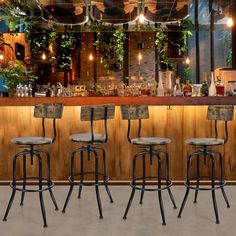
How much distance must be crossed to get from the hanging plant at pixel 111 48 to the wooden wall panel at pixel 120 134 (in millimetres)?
6966

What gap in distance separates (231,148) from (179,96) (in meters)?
0.95

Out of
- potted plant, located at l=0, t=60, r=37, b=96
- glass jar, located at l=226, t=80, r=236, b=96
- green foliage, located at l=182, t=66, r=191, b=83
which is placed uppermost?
green foliage, located at l=182, t=66, r=191, b=83

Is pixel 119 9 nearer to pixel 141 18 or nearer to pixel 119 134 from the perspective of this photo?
pixel 141 18

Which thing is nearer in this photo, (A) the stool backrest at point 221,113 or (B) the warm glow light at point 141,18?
(A) the stool backrest at point 221,113

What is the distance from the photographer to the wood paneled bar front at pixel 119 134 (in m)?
5.50

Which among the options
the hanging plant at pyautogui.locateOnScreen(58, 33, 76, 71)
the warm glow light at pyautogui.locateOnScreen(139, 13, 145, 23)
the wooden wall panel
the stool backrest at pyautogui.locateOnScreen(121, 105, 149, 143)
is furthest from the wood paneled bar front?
the hanging plant at pyautogui.locateOnScreen(58, 33, 76, 71)

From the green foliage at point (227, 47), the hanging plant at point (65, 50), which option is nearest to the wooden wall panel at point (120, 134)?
the green foliage at point (227, 47)

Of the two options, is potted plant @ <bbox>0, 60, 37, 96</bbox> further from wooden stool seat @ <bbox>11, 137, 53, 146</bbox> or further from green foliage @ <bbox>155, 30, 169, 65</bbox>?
green foliage @ <bbox>155, 30, 169, 65</bbox>

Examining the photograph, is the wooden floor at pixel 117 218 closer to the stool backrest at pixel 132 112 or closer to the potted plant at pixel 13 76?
the stool backrest at pixel 132 112

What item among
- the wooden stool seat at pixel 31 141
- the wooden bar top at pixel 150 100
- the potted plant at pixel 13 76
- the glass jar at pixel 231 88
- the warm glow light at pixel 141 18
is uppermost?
the warm glow light at pixel 141 18

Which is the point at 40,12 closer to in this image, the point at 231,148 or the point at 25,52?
the point at 231,148

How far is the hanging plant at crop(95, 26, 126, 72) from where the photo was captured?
40.2ft

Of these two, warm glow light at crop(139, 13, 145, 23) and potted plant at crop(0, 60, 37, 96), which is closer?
potted plant at crop(0, 60, 37, 96)

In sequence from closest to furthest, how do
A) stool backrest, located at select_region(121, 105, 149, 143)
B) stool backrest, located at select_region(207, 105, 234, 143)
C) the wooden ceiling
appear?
stool backrest, located at select_region(207, 105, 234, 143) → stool backrest, located at select_region(121, 105, 149, 143) → the wooden ceiling
